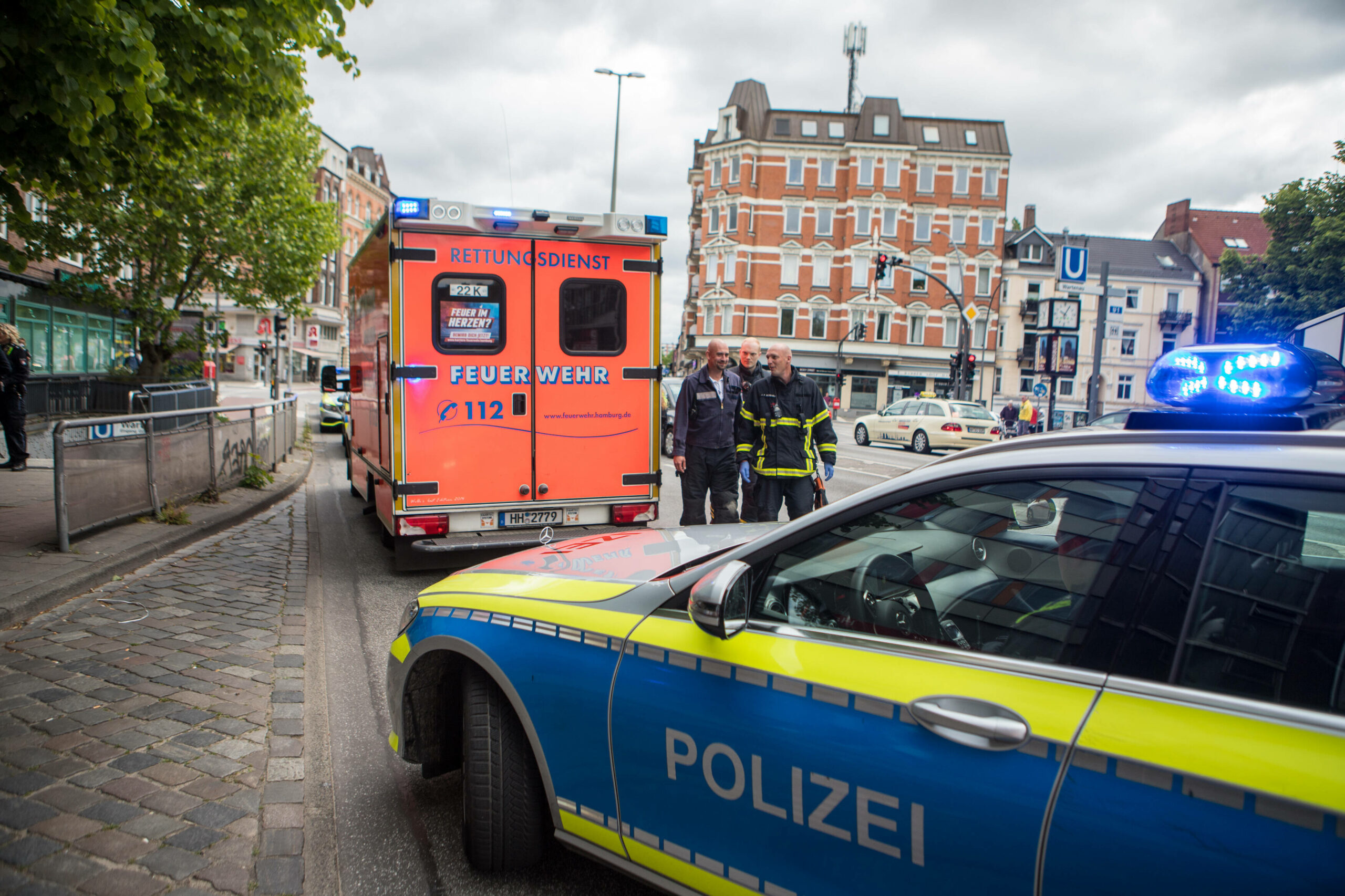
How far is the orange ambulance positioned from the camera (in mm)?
6355

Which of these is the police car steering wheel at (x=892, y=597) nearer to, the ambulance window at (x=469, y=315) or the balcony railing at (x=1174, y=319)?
the ambulance window at (x=469, y=315)

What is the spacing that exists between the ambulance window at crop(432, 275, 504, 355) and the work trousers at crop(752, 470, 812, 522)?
92.7 inches

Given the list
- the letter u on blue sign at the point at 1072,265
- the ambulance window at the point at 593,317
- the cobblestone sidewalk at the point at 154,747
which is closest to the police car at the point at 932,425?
the letter u on blue sign at the point at 1072,265

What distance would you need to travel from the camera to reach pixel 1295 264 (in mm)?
33656

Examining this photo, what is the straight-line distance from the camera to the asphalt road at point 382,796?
2.73 metres

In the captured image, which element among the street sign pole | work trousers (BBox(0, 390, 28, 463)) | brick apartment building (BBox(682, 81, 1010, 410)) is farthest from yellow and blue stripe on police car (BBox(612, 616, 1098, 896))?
brick apartment building (BBox(682, 81, 1010, 410))

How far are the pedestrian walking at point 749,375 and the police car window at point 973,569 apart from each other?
15.4 ft

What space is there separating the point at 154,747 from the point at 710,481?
490 centimetres

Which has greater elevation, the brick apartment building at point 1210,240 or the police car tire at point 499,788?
the brick apartment building at point 1210,240

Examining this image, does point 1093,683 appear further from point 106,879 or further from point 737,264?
point 737,264

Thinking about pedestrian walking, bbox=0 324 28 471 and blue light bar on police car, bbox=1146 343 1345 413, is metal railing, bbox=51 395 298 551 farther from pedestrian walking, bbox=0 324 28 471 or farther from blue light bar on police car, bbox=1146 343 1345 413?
blue light bar on police car, bbox=1146 343 1345 413

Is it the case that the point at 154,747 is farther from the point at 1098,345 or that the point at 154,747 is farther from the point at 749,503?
the point at 1098,345

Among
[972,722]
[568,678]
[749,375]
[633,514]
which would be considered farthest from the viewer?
[749,375]

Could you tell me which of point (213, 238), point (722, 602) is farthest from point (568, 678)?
point (213, 238)
